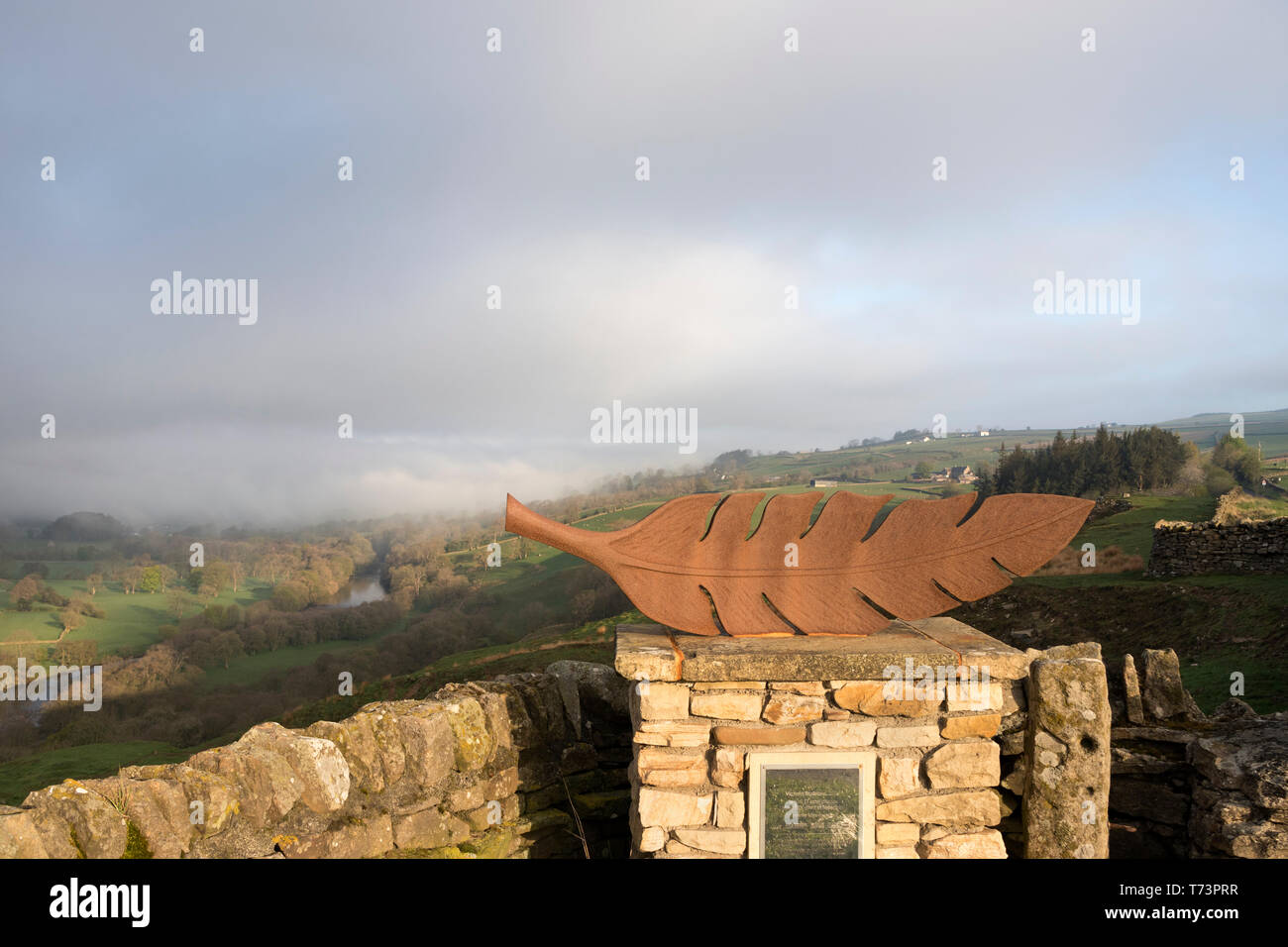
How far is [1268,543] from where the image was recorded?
1581cm

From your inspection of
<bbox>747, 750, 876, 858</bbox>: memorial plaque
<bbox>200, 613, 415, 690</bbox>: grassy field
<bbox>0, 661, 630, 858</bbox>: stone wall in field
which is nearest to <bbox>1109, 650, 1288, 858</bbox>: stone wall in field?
<bbox>747, 750, 876, 858</bbox>: memorial plaque

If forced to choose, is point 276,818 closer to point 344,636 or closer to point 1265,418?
point 344,636

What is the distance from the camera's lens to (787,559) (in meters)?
4.80

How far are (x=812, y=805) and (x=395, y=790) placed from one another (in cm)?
262

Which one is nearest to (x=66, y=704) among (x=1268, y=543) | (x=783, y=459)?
(x=783, y=459)

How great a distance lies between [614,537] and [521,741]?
1676mm

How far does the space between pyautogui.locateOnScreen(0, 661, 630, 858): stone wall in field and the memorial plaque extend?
1551 mm

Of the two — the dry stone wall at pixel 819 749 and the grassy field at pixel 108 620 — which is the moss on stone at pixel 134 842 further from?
the grassy field at pixel 108 620

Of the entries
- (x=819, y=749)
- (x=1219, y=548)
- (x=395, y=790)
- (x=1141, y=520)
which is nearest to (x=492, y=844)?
(x=395, y=790)

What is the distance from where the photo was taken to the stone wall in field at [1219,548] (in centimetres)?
1575

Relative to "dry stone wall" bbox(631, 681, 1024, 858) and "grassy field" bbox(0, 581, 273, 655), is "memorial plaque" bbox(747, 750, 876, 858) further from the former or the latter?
"grassy field" bbox(0, 581, 273, 655)

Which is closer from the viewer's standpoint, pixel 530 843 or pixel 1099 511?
pixel 530 843

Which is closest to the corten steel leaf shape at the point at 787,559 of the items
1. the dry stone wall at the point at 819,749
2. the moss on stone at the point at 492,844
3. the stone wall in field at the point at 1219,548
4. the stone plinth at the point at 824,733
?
the stone plinth at the point at 824,733

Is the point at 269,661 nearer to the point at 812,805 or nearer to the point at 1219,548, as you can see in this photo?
the point at 812,805
